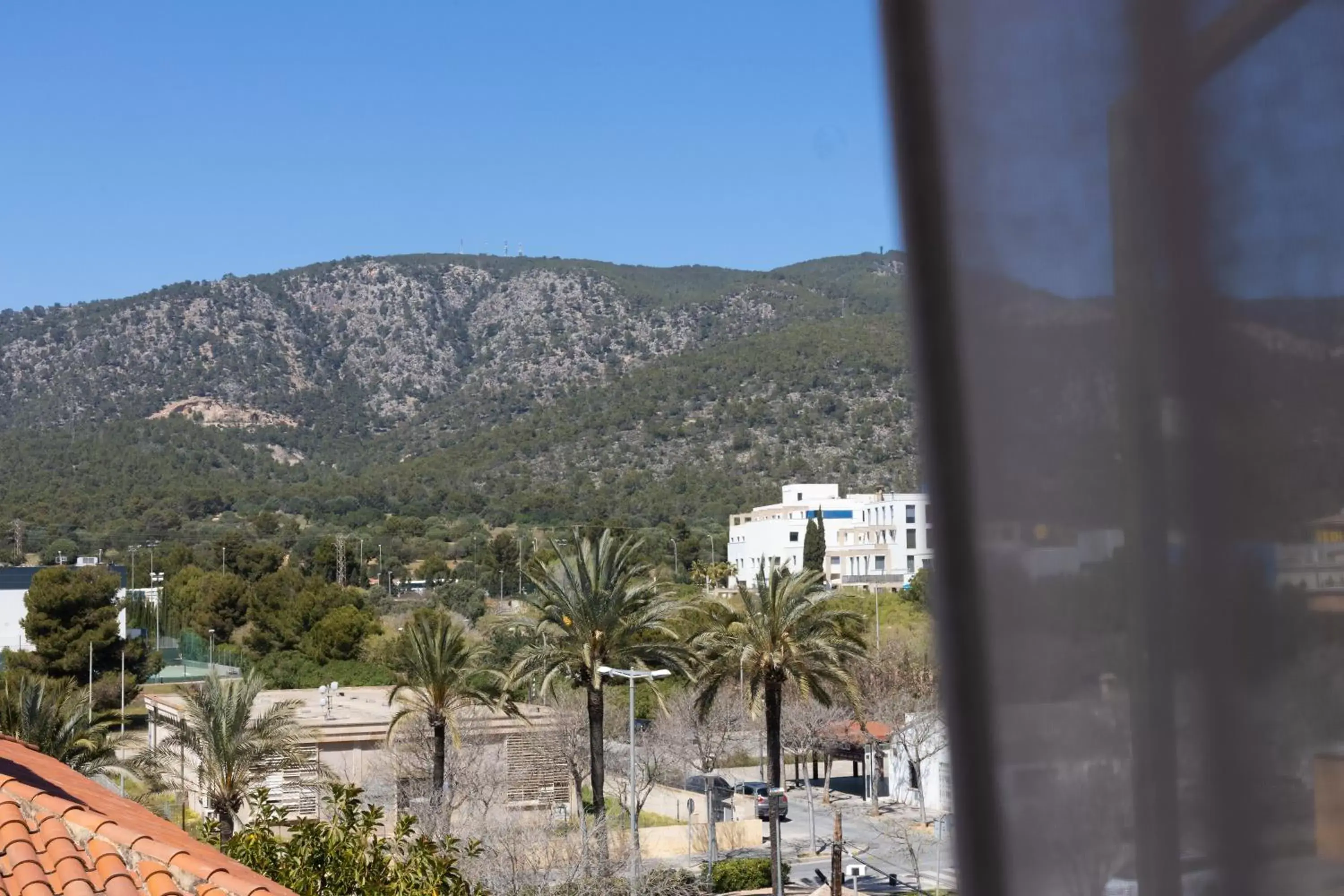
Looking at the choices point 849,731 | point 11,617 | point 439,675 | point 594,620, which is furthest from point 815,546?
point 594,620

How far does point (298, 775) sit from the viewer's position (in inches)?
1027

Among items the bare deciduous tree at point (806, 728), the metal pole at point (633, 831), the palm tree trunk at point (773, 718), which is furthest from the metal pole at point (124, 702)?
the bare deciduous tree at point (806, 728)

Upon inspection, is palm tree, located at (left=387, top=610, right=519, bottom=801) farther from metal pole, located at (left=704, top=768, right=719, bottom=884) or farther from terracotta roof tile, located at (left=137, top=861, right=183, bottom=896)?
terracotta roof tile, located at (left=137, top=861, right=183, bottom=896)

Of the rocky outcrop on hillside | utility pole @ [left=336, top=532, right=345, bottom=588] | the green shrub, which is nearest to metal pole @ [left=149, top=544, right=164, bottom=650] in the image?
utility pole @ [left=336, top=532, right=345, bottom=588]

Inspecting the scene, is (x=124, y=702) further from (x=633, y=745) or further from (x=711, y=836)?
(x=633, y=745)

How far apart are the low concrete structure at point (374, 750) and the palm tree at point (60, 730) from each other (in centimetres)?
156

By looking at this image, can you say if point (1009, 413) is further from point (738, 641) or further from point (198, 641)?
point (198, 641)

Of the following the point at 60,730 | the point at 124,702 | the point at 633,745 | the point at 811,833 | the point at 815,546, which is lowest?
the point at 811,833

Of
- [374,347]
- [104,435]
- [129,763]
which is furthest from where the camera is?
[374,347]

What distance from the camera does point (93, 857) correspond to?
7.80m

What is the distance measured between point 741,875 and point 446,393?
11455cm

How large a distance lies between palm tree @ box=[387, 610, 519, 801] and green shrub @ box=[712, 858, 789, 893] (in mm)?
4689

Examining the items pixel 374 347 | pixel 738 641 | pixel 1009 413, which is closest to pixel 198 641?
pixel 738 641

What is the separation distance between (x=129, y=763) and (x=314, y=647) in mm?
23734
